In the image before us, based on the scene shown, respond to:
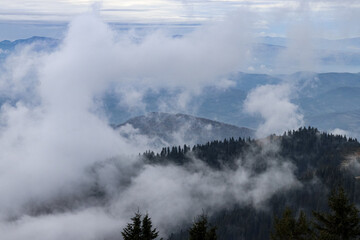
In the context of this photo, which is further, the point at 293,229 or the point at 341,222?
the point at 293,229

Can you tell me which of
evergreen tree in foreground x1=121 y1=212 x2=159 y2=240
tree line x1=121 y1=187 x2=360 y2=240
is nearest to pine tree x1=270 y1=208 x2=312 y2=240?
tree line x1=121 y1=187 x2=360 y2=240

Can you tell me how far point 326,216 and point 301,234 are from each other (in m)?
8.57

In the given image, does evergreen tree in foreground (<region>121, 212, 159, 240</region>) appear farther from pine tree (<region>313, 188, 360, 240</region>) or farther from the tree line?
pine tree (<region>313, 188, 360, 240</region>)

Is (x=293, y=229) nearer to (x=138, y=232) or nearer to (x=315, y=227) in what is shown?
(x=315, y=227)

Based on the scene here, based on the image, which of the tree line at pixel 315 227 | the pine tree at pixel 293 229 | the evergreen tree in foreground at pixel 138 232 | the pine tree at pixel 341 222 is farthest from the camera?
the evergreen tree in foreground at pixel 138 232

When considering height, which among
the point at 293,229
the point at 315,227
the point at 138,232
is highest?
the point at 138,232

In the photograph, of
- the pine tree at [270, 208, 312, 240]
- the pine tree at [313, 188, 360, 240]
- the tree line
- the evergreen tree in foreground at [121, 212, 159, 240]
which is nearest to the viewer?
the pine tree at [313, 188, 360, 240]

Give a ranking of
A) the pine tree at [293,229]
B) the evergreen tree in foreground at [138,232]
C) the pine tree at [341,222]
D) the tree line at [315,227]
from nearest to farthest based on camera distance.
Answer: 1. the pine tree at [341,222]
2. the tree line at [315,227]
3. the pine tree at [293,229]
4. the evergreen tree in foreground at [138,232]

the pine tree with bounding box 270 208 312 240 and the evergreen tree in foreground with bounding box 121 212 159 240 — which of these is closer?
the pine tree with bounding box 270 208 312 240

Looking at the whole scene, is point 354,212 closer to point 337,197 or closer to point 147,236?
point 337,197

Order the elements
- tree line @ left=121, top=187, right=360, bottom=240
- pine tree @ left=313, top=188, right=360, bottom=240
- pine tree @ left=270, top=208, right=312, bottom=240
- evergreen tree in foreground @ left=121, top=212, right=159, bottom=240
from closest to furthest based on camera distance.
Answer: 1. pine tree @ left=313, top=188, right=360, bottom=240
2. tree line @ left=121, top=187, right=360, bottom=240
3. pine tree @ left=270, top=208, right=312, bottom=240
4. evergreen tree in foreground @ left=121, top=212, right=159, bottom=240

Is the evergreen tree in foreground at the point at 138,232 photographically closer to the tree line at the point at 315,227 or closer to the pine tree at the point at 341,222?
the tree line at the point at 315,227

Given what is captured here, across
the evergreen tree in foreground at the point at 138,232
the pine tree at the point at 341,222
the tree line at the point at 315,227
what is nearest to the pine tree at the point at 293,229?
the tree line at the point at 315,227

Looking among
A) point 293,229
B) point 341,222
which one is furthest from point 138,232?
point 341,222
